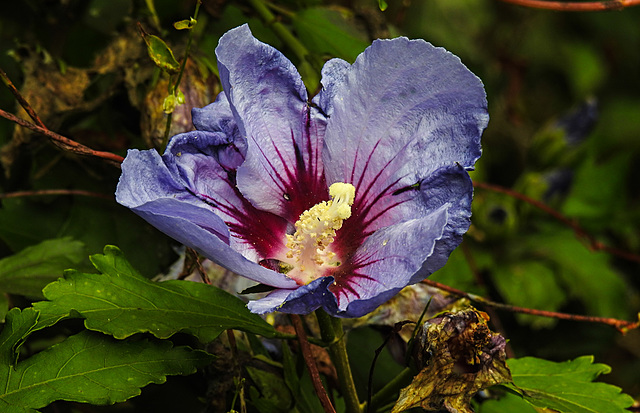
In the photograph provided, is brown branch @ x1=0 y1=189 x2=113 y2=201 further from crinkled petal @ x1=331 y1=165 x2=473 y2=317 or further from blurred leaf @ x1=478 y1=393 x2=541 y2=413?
blurred leaf @ x1=478 y1=393 x2=541 y2=413

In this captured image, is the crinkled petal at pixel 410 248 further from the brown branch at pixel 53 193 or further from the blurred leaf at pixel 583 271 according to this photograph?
the blurred leaf at pixel 583 271

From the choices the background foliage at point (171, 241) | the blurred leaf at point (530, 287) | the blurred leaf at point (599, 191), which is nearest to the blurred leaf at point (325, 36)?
the background foliage at point (171, 241)

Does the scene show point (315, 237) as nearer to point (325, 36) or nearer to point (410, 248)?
point (410, 248)

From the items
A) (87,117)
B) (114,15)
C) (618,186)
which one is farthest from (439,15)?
(87,117)

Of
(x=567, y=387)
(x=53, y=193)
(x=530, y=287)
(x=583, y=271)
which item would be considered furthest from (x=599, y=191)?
(x=53, y=193)

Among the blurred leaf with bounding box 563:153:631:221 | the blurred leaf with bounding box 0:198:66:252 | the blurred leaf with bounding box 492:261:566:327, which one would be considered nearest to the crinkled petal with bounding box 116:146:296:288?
the blurred leaf with bounding box 0:198:66:252
